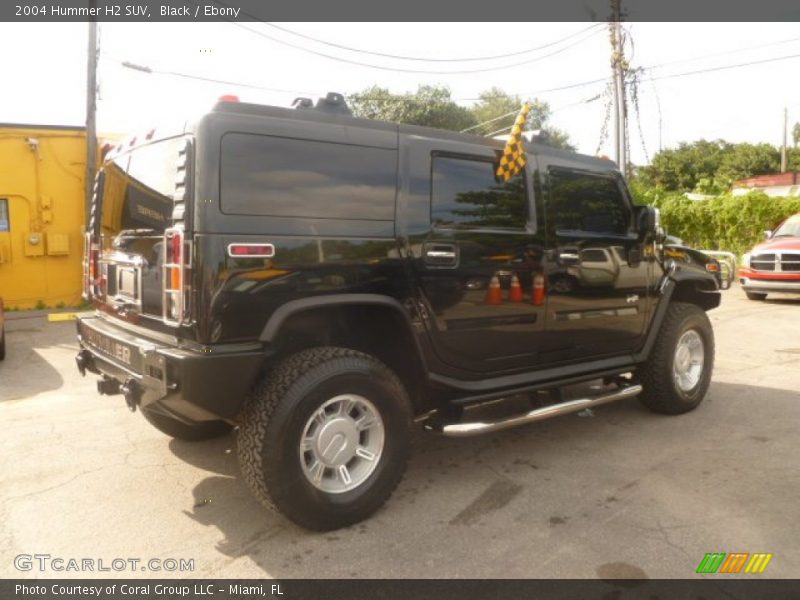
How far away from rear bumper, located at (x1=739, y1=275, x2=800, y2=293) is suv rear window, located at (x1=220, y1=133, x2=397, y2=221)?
11.5 meters

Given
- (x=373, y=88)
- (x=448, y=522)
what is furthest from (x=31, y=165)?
(x=373, y=88)

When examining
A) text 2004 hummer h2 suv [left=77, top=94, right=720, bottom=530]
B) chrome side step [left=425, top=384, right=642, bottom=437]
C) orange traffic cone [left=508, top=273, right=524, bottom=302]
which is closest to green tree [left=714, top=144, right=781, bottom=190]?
chrome side step [left=425, top=384, right=642, bottom=437]

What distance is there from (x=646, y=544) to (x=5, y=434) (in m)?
4.38

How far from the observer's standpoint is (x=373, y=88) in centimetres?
3569

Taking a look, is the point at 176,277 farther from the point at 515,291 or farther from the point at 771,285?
the point at 771,285

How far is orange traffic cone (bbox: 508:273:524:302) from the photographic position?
390 cm

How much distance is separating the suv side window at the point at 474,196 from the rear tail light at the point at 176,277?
1387 mm

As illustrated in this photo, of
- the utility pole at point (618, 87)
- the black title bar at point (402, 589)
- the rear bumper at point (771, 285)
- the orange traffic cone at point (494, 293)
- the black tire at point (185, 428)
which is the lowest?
the black title bar at point (402, 589)

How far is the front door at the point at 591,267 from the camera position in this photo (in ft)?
13.7

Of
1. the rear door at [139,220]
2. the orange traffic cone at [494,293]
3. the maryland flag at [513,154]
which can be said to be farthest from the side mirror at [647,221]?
the rear door at [139,220]

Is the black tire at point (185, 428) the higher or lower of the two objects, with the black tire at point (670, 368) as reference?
lower

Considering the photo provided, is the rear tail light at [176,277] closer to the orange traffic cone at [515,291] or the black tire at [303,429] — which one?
the black tire at [303,429]

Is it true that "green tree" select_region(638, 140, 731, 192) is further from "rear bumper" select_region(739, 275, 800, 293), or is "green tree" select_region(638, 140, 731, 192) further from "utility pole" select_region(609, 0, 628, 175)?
"rear bumper" select_region(739, 275, 800, 293)

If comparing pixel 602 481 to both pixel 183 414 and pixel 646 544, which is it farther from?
pixel 183 414
